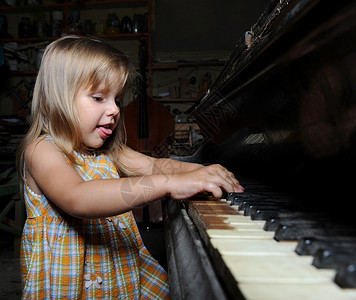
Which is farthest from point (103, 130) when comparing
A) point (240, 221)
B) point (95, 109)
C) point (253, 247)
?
point (253, 247)

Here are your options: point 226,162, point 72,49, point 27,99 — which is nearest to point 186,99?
point 27,99

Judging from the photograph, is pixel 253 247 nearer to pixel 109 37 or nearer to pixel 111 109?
pixel 111 109

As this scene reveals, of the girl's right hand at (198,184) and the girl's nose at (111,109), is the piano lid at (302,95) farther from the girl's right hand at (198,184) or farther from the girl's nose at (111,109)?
the girl's nose at (111,109)

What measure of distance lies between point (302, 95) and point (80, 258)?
899mm

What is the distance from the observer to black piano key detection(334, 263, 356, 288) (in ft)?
1.15

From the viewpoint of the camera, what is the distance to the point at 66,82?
1156 millimetres

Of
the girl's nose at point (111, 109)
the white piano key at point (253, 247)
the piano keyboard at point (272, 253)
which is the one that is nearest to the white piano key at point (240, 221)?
the piano keyboard at point (272, 253)

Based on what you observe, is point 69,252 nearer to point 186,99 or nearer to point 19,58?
point 186,99

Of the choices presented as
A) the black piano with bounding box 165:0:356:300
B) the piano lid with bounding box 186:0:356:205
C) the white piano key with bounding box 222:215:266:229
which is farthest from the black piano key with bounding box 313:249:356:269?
the piano lid with bounding box 186:0:356:205

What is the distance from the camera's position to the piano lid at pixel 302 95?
0.59m

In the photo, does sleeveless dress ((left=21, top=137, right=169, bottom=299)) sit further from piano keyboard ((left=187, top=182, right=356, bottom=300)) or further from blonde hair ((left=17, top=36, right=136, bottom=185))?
piano keyboard ((left=187, top=182, right=356, bottom=300))

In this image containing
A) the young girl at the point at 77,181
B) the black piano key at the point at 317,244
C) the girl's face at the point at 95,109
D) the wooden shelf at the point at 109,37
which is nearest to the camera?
the black piano key at the point at 317,244

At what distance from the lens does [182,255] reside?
0.69 meters

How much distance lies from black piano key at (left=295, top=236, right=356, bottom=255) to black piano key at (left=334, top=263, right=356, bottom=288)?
3.5 inches
